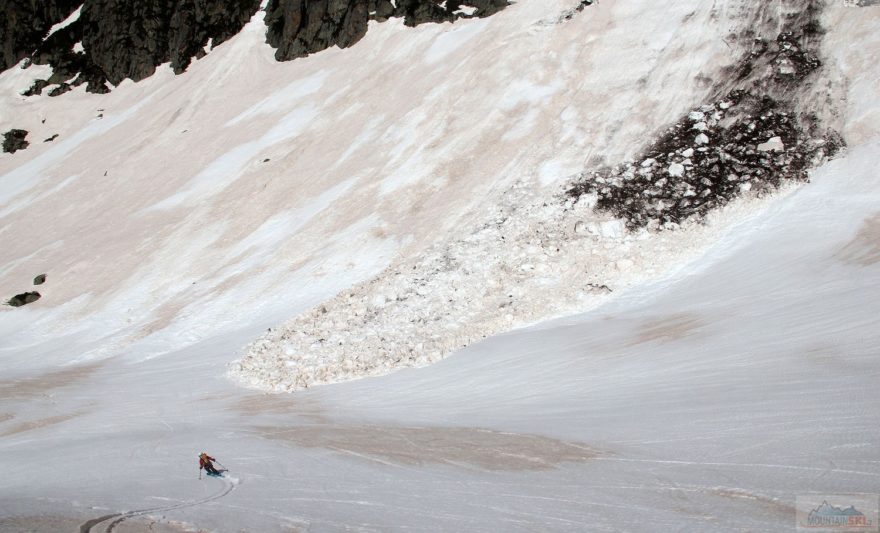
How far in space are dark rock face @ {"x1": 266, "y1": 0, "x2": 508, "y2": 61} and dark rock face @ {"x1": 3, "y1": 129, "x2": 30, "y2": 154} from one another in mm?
23471

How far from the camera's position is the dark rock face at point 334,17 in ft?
142

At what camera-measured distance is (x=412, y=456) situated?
1277 cm

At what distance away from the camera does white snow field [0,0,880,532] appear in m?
10.2

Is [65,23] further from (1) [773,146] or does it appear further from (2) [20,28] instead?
(1) [773,146]

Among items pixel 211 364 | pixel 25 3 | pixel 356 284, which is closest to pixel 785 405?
pixel 356 284

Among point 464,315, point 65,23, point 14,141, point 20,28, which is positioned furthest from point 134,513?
point 65,23

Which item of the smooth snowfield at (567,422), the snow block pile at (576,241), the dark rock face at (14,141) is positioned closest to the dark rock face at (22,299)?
the smooth snowfield at (567,422)

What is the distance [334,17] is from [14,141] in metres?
31.0

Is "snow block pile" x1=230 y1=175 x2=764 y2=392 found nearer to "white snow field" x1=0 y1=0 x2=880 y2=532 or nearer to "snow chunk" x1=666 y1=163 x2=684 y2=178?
"white snow field" x1=0 y1=0 x2=880 y2=532

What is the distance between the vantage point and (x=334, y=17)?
4922cm

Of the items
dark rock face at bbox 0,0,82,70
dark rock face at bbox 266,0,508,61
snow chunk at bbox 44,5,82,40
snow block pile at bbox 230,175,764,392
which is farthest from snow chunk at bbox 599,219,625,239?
dark rock face at bbox 0,0,82,70

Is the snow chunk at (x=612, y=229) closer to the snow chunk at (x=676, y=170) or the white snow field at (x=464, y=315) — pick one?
the white snow field at (x=464, y=315)

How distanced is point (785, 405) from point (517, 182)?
15.7m

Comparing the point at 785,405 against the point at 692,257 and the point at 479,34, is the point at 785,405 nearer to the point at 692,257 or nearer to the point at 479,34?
the point at 692,257
